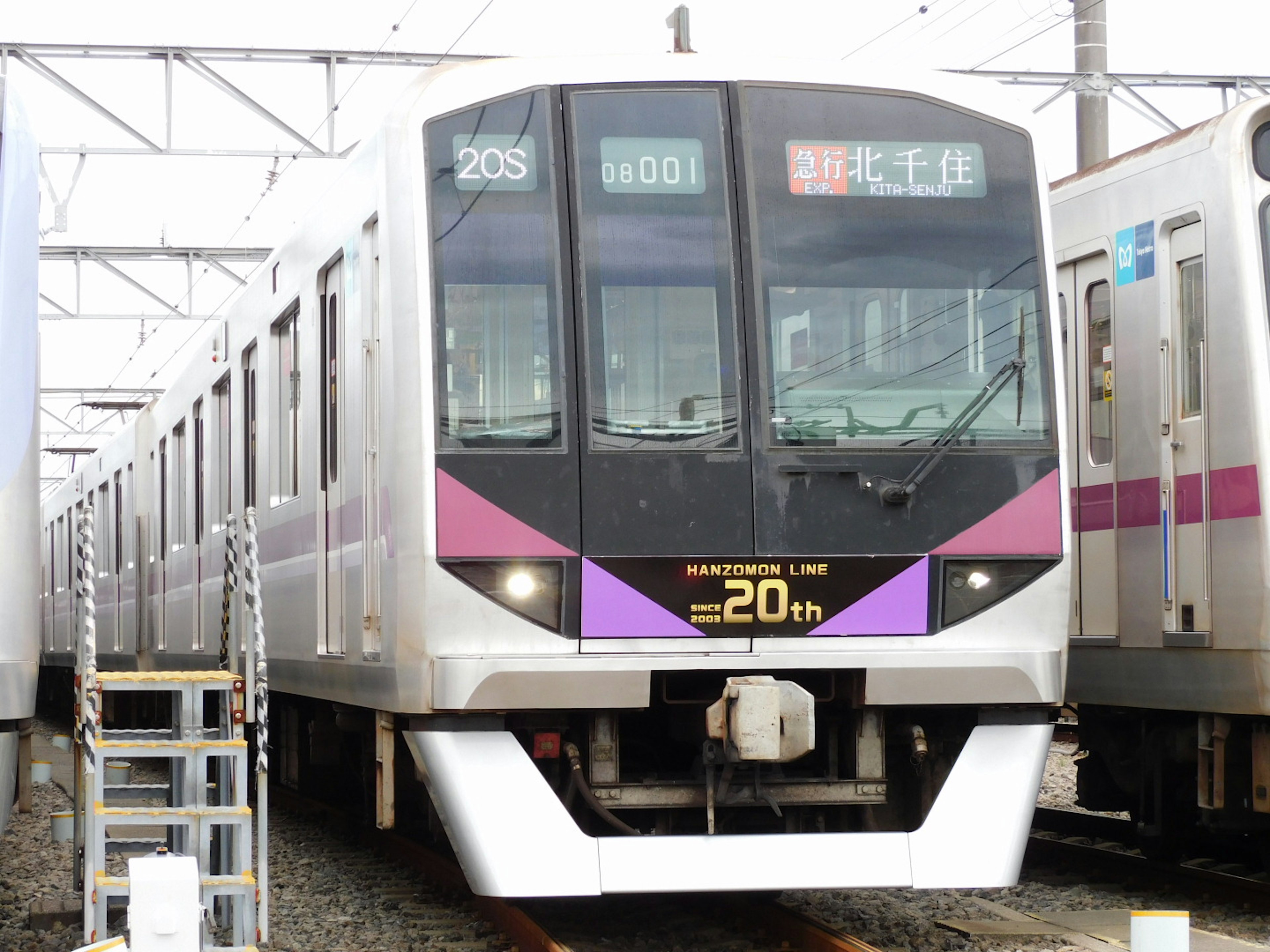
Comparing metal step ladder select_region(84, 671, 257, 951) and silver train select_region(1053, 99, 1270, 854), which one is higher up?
silver train select_region(1053, 99, 1270, 854)

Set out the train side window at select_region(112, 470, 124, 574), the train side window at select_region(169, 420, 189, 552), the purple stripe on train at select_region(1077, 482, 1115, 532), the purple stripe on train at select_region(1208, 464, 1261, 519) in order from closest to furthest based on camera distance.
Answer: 1. the purple stripe on train at select_region(1208, 464, 1261, 519)
2. the purple stripe on train at select_region(1077, 482, 1115, 532)
3. the train side window at select_region(169, 420, 189, 552)
4. the train side window at select_region(112, 470, 124, 574)

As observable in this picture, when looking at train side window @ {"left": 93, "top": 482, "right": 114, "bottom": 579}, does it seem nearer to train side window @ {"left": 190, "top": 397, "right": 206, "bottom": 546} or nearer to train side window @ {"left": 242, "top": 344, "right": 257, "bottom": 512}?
train side window @ {"left": 190, "top": 397, "right": 206, "bottom": 546}

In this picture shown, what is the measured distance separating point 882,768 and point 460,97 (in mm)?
2771

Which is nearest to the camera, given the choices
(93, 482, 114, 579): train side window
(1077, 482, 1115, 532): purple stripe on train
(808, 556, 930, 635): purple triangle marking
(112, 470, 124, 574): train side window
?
(808, 556, 930, 635): purple triangle marking

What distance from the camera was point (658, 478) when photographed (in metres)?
5.84

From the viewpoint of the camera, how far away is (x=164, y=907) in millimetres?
5285

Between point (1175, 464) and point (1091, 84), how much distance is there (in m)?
5.92

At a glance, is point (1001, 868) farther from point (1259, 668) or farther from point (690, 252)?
point (690, 252)

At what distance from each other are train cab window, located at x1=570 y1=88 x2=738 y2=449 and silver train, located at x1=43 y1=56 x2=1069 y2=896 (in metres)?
0.01

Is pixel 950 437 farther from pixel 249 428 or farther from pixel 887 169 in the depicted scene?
pixel 249 428

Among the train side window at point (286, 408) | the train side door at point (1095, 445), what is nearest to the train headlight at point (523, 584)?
the train side window at point (286, 408)

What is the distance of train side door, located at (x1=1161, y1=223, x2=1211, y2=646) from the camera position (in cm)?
712

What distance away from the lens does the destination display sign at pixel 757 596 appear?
19.0 ft

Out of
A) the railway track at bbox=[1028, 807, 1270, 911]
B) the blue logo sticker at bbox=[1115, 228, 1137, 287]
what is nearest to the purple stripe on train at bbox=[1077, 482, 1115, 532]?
the blue logo sticker at bbox=[1115, 228, 1137, 287]
